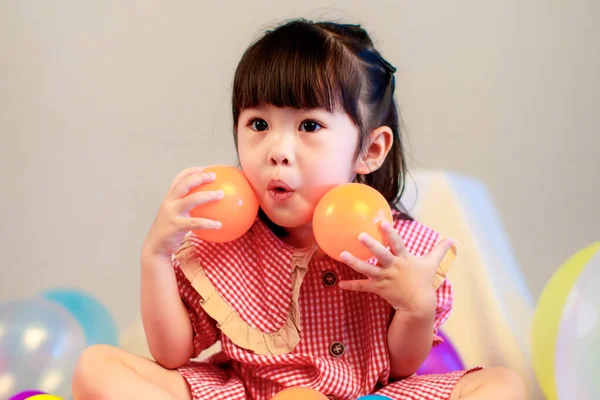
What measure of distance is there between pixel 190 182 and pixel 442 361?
526 mm

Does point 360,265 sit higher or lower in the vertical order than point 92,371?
higher

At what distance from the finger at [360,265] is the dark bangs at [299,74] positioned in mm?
201

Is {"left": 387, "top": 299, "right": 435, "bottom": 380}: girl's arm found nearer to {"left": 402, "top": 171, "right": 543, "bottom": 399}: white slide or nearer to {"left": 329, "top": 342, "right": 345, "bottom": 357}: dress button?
{"left": 329, "top": 342, "right": 345, "bottom": 357}: dress button

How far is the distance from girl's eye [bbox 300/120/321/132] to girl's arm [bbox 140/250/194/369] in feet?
0.78

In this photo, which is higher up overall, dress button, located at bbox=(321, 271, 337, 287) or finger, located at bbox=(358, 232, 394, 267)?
finger, located at bbox=(358, 232, 394, 267)

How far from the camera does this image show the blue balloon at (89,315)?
1.19m

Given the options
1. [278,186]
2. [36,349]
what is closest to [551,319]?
[278,186]

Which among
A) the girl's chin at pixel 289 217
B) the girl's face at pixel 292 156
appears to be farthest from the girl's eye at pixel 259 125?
the girl's chin at pixel 289 217

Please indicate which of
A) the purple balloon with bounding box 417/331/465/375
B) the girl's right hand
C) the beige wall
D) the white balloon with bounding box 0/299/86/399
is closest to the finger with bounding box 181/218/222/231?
the girl's right hand

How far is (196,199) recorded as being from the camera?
0.86 metres

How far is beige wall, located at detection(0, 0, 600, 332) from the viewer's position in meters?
1.42

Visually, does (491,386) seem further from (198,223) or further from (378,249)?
(198,223)

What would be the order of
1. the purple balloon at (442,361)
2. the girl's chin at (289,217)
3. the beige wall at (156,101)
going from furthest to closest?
the beige wall at (156,101) < the purple balloon at (442,361) < the girl's chin at (289,217)

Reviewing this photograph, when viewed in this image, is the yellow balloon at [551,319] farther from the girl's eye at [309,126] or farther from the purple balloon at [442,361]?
the girl's eye at [309,126]
